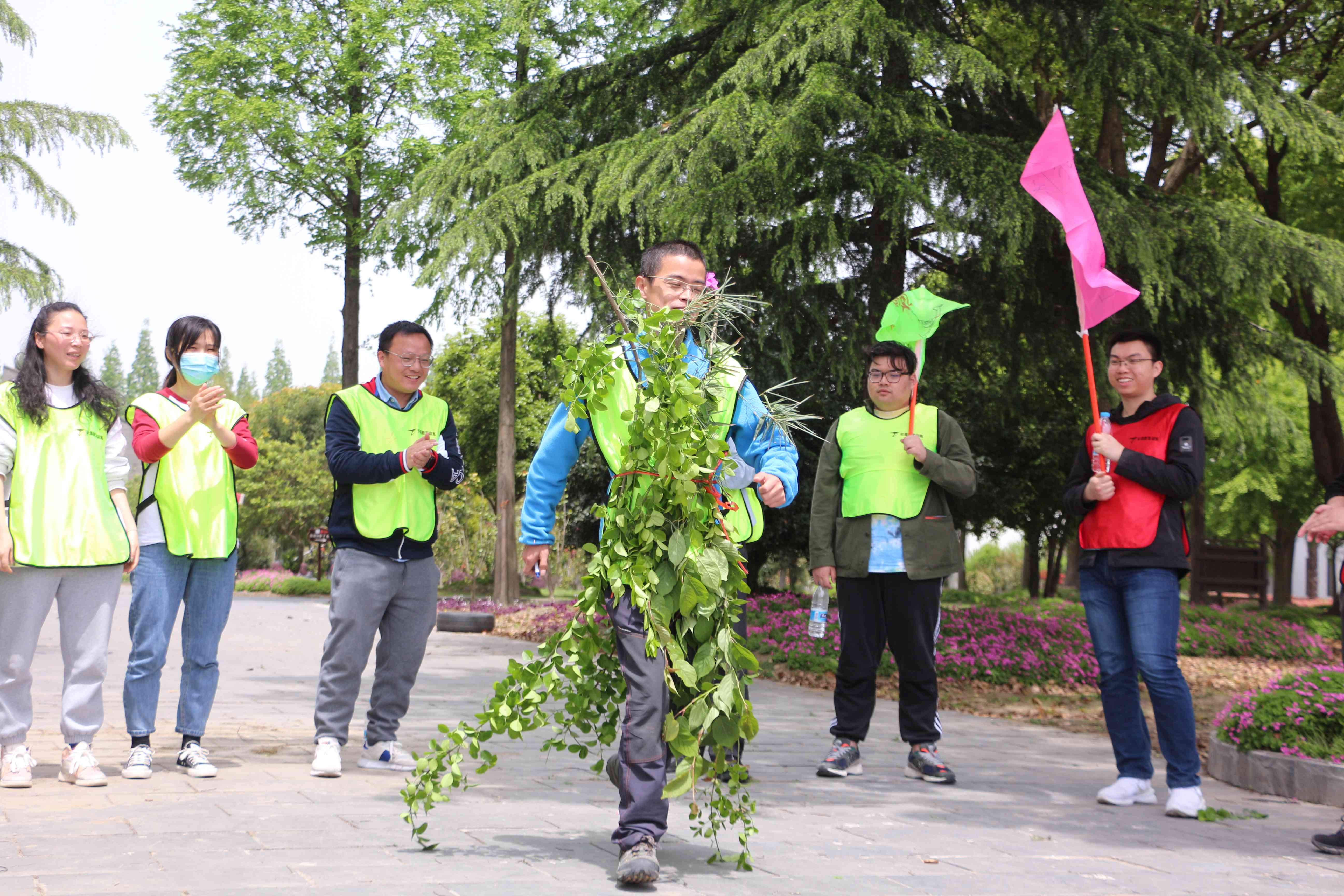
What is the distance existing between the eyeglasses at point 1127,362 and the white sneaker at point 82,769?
456cm

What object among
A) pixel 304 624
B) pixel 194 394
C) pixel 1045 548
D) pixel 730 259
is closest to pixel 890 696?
pixel 730 259

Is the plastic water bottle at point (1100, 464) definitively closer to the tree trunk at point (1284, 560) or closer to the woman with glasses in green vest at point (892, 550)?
the woman with glasses in green vest at point (892, 550)

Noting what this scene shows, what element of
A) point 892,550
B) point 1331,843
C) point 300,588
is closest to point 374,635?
point 892,550

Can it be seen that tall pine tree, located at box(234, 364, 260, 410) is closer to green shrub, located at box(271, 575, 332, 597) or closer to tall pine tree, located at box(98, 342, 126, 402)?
tall pine tree, located at box(98, 342, 126, 402)

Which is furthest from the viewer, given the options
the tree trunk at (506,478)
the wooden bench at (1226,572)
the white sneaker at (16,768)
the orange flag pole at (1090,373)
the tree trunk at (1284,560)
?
the tree trunk at (1284,560)

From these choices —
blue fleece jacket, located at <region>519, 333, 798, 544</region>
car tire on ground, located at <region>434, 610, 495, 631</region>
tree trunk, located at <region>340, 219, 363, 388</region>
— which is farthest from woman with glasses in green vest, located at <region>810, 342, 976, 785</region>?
tree trunk, located at <region>340, 219, 363, 388</region>

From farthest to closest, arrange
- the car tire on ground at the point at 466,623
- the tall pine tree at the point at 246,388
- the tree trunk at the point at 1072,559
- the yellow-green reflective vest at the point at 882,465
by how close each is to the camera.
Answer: the tall pine tree at the point at 246,388, the tree trunk at the point at 1072,559, the car tire on ground at the point at 466,623, the yellow-green reflective vest at the point at 882,465

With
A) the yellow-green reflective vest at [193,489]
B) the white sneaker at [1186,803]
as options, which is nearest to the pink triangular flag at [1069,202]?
the white sneaker at [1186,803]

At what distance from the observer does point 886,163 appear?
28.2 feet

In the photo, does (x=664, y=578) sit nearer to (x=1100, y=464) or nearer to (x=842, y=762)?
(x=842, y=762)

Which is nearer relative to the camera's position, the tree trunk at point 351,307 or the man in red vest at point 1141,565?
the man in red vest at point 1141,565

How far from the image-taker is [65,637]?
15.4ft

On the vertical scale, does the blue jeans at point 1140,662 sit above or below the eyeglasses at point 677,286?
below

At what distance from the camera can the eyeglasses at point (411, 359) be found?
5098 mm
